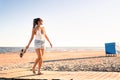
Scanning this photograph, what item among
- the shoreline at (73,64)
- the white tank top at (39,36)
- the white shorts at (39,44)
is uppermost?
the white tank top at (39,36)

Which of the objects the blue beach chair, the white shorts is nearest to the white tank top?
the white shorts

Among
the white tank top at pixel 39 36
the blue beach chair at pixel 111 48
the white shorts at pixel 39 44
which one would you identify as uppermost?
the white tank top at pixel 39 36

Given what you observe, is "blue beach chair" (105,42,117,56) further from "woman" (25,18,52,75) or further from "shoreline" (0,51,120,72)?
"woman" (25,18,52,75)

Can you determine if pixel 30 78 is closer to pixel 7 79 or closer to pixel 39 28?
pixel 7 79

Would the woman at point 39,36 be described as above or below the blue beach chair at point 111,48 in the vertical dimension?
above

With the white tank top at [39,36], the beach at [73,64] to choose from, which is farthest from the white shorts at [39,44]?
the beach at [73,64]

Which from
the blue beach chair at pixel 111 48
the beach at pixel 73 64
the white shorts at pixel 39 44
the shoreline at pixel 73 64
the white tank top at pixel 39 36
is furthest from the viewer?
the blue beach chair at pixel 111 48

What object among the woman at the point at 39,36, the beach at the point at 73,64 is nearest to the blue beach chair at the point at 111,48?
the beach at the point at 73,64

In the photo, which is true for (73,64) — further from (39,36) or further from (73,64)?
(39,36)

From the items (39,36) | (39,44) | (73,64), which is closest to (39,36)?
(39,36)

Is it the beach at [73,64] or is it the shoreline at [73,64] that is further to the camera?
the shoreline at [73,64]

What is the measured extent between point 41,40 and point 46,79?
4.79ft

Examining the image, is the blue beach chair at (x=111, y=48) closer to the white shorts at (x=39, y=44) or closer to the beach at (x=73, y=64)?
the beach at (x=73, y=64)

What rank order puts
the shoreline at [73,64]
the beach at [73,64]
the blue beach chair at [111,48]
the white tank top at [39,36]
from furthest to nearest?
the blue beach chair at [111,48] < the shoreline at [73,64] < the beach at [73,64] < the white tank top at [39,36]
